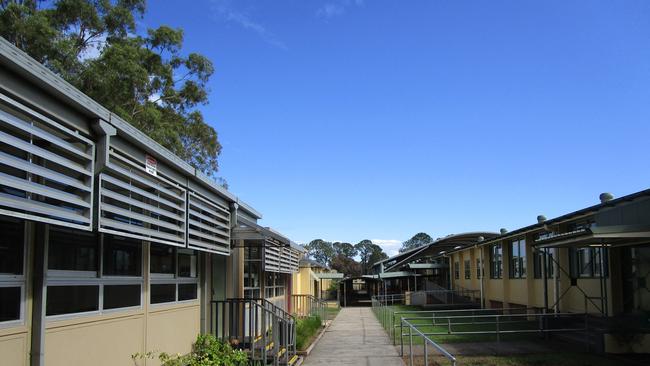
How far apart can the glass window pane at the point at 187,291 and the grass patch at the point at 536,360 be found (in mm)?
5225

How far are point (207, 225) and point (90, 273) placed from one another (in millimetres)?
3542

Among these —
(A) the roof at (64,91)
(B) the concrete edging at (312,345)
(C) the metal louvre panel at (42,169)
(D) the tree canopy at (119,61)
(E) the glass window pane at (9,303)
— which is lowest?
(B) the concrete edging at (312,345)

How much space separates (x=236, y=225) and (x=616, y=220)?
28.8 feet

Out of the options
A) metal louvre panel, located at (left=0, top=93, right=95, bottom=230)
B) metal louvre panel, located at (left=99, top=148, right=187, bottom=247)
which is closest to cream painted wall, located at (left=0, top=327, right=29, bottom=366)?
metal louvre panel, located at (left=0, top=93, right=95, bottom=230)

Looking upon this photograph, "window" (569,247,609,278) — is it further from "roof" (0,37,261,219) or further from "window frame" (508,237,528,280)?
"roof" (0,37,261,219)

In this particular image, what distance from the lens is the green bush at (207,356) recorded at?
315 inches

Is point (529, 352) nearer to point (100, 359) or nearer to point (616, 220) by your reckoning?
point (616, 220)

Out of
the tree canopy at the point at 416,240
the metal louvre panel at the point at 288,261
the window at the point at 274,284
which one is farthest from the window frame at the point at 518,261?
the tree canopy at the point at 416,240

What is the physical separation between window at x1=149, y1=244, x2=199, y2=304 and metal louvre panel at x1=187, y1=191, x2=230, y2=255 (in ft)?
1.23

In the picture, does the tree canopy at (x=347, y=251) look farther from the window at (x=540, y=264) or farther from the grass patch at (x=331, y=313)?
the window at (x=540, y=264)

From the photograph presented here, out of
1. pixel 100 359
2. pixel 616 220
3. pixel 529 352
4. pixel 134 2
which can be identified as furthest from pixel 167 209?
pixel 134 2

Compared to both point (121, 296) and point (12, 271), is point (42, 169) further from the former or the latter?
point (121, 296)

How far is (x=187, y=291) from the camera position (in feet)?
31.6

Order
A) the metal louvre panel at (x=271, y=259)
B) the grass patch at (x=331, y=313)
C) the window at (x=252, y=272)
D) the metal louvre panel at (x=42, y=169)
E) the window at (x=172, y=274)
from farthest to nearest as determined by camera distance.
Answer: the grass patch at (x=331, y=313) < the metal louvre panel at (x=271, y=259) < the window at (x=252, y=272) < the window at (x=172, y=274) < the metal louvre panel at (x=42, y=169)
